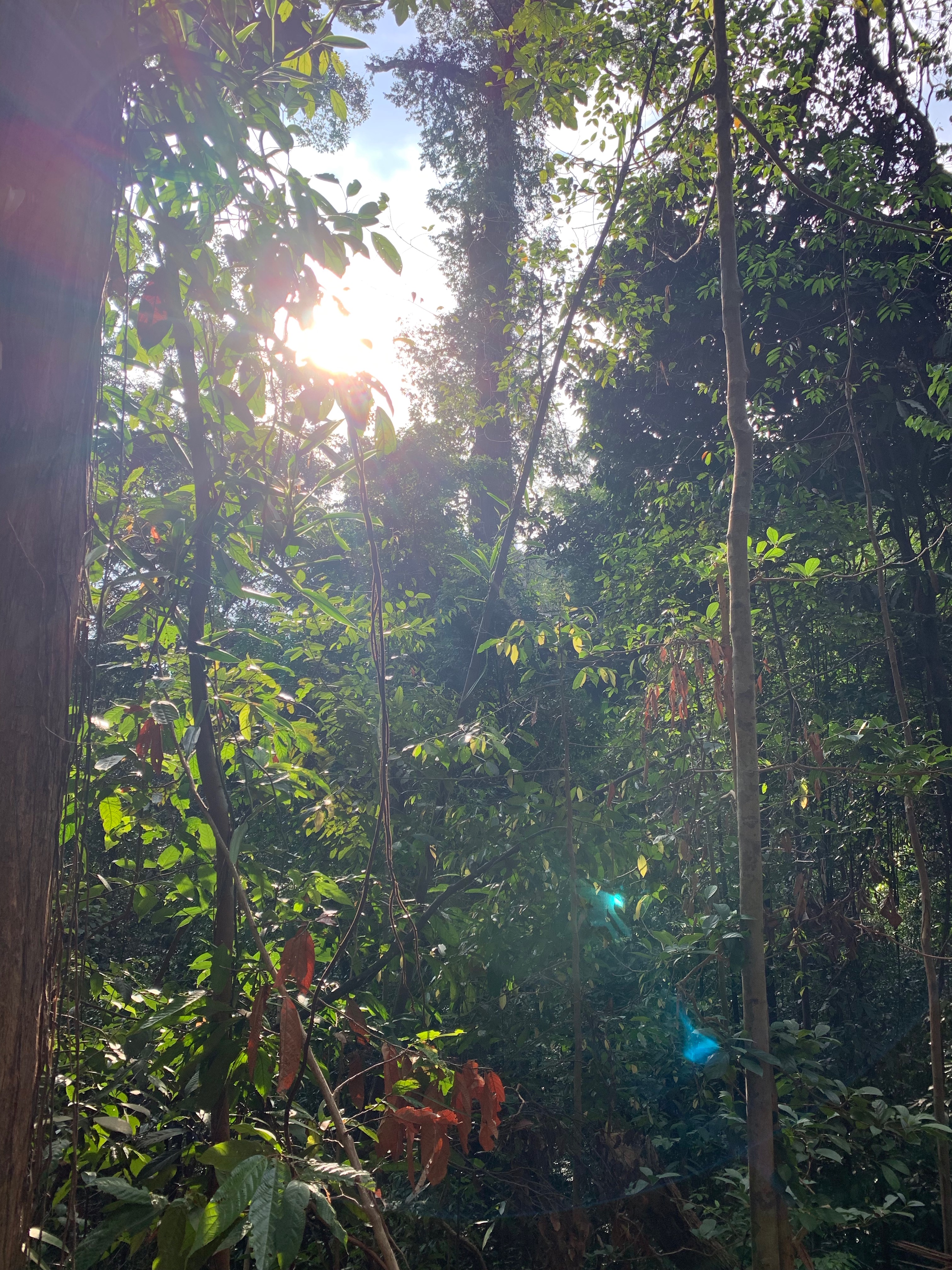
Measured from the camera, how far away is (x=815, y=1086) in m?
2.53

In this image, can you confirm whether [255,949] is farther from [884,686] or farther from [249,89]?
[884,686]

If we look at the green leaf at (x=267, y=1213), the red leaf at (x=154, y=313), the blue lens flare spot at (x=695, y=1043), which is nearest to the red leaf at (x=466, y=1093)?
the green leaf at (x=267, y=1213)

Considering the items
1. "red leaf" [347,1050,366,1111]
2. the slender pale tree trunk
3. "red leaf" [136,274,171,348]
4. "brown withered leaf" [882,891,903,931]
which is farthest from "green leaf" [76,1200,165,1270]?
"brown withered leaf" [882,891,903,931]

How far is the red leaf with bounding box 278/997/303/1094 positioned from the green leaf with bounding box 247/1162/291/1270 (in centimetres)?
15

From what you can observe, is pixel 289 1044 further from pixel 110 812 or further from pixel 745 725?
pixel 745 725

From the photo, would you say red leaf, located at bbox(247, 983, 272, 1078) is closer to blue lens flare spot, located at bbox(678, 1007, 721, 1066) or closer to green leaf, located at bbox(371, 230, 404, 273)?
green leaf, located at bbox(371, 230, 404, 273)

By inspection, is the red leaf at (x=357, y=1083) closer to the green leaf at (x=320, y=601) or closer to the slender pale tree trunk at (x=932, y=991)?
the green leaf at (x=320, y=601)

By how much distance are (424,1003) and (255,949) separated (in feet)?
1.68

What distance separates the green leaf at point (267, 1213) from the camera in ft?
3.08

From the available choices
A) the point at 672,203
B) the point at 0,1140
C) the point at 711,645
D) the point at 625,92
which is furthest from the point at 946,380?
the point at 0,1140

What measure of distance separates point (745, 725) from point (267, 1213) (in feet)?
5.27

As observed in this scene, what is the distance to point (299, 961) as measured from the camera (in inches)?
50.3

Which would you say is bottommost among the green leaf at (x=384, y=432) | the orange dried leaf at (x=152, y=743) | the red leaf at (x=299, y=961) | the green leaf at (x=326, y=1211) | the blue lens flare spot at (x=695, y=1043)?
the blue lens flare spot at (x=695, y=1043)

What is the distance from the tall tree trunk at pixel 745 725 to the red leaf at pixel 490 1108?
29.3 inches
